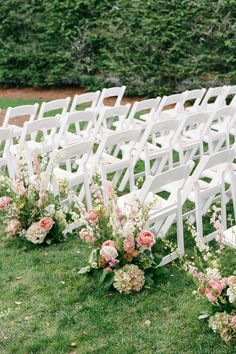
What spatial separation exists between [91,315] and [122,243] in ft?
2.18

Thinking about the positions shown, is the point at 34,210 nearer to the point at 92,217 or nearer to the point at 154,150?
the point at 92,217

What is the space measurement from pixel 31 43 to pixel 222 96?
8.92 m

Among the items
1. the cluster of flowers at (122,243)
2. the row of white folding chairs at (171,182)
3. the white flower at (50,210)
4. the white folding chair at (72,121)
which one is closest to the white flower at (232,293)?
the cluster of flowers at (122,243)

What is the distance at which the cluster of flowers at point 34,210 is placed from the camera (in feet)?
21.9

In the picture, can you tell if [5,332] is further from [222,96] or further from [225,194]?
[222,96]

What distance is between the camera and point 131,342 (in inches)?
192

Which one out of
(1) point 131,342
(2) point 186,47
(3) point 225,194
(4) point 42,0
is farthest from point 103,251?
(4) point 42,0

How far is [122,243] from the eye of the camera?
5.54 m

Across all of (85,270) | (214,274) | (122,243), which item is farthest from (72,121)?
(214,274)

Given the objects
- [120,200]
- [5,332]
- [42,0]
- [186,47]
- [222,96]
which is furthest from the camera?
[42,0]

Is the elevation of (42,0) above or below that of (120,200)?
below

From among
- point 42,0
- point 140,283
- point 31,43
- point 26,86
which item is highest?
point 140,283

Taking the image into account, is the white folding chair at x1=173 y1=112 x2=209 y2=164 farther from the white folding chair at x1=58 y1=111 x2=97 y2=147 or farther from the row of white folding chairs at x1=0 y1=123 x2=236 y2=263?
the white folding chair at x1=58 y1=111 x2=97 y2=147

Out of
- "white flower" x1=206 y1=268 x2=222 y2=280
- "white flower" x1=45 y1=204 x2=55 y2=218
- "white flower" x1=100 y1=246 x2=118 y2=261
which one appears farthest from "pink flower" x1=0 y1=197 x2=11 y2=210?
"white flower" x1=206 y1=268 x2=222 y2=280
